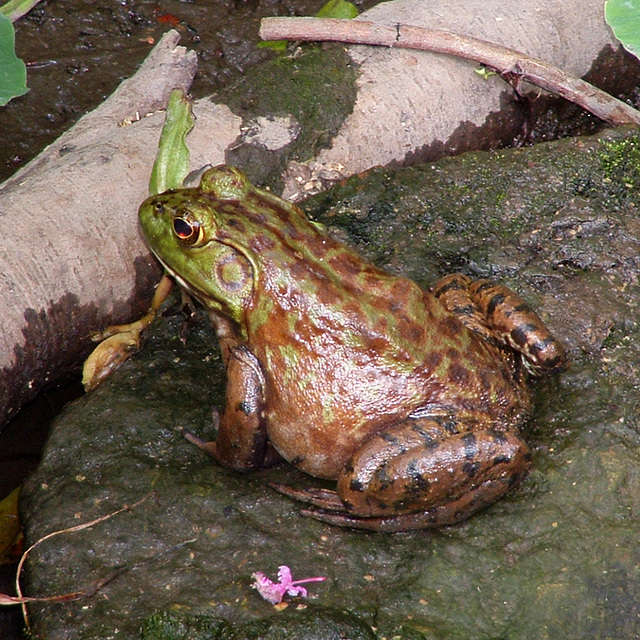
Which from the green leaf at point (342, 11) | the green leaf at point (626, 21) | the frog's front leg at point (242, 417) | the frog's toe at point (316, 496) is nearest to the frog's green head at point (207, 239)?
the frog's front leg at point (242, 417)

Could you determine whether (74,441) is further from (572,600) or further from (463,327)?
(572,600)

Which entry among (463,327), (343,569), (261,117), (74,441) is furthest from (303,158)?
(343,569)

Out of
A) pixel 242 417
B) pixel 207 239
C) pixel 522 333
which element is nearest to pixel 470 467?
pixel 522 333

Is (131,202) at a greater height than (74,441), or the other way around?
(131,202)

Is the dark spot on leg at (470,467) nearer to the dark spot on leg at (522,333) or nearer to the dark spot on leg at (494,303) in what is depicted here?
the dark spot on leg at (522,333)

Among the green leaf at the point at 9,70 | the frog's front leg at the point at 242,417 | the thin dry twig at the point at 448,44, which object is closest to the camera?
the frog's front leg at the point at 242,417

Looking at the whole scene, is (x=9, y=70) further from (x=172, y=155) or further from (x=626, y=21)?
(x=626, y=21)
